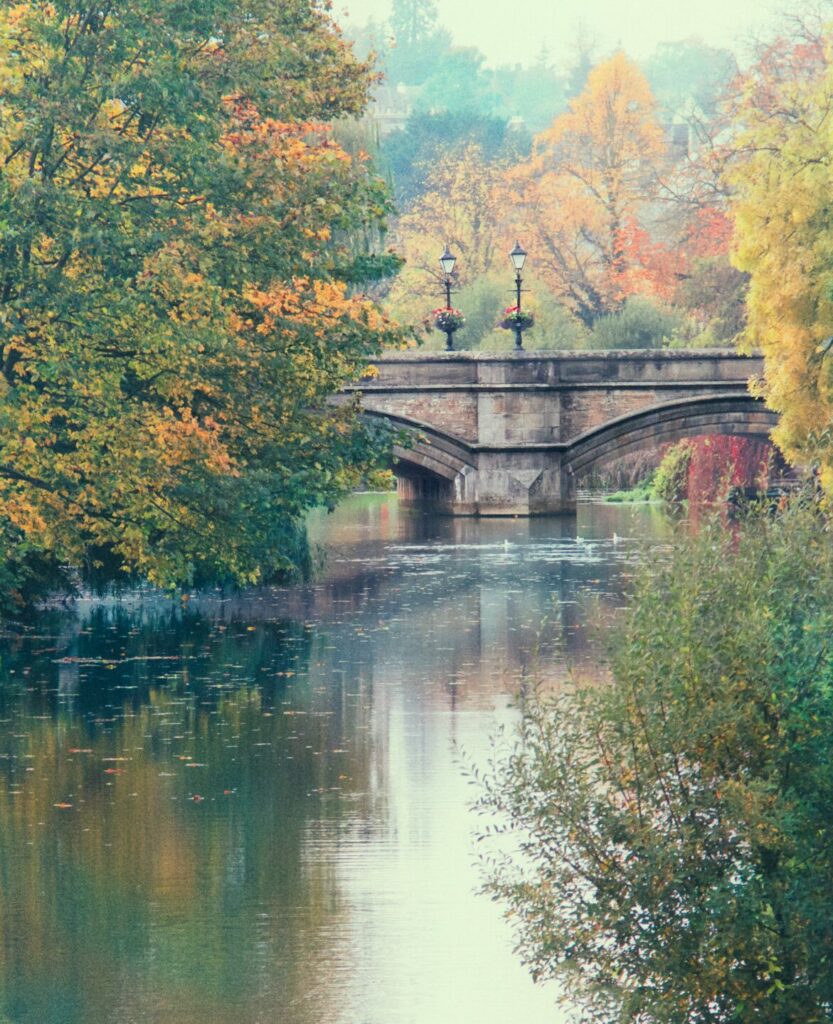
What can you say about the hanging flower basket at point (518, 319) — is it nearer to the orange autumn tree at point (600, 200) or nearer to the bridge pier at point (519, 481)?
the bridge pier at point (519, 481)

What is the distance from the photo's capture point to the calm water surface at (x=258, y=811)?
9359mm

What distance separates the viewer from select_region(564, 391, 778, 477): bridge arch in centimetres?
4128

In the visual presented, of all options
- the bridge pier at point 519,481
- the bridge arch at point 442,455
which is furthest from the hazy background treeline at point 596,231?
the bridge pier at point 519,481

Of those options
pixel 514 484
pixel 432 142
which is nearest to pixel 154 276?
pixel 514 484

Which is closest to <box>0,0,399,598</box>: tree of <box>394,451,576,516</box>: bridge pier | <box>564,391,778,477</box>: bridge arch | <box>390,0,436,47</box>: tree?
<box>564,391,778,477</box>: bridge arch

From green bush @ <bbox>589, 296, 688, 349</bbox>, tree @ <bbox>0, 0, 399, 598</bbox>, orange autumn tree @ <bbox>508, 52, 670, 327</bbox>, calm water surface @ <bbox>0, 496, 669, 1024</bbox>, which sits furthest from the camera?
orange autumn tree @ <bbox>508, 52, 670, 327</bbox>

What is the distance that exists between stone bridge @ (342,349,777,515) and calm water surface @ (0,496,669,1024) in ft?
52.8

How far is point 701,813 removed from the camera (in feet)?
24.8

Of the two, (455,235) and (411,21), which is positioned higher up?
(411,21)

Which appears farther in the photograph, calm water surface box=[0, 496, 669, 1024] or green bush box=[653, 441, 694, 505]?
green bush box=[653, 441, 694, 505]

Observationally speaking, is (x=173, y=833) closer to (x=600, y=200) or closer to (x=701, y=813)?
(x=701, y=813)

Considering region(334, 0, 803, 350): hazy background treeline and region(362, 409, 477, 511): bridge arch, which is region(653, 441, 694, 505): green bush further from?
region(362, 409, 477, 511): bridge arch

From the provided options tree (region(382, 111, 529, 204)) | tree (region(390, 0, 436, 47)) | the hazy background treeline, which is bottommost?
the hazy background treeline

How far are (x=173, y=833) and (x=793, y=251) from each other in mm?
20532
